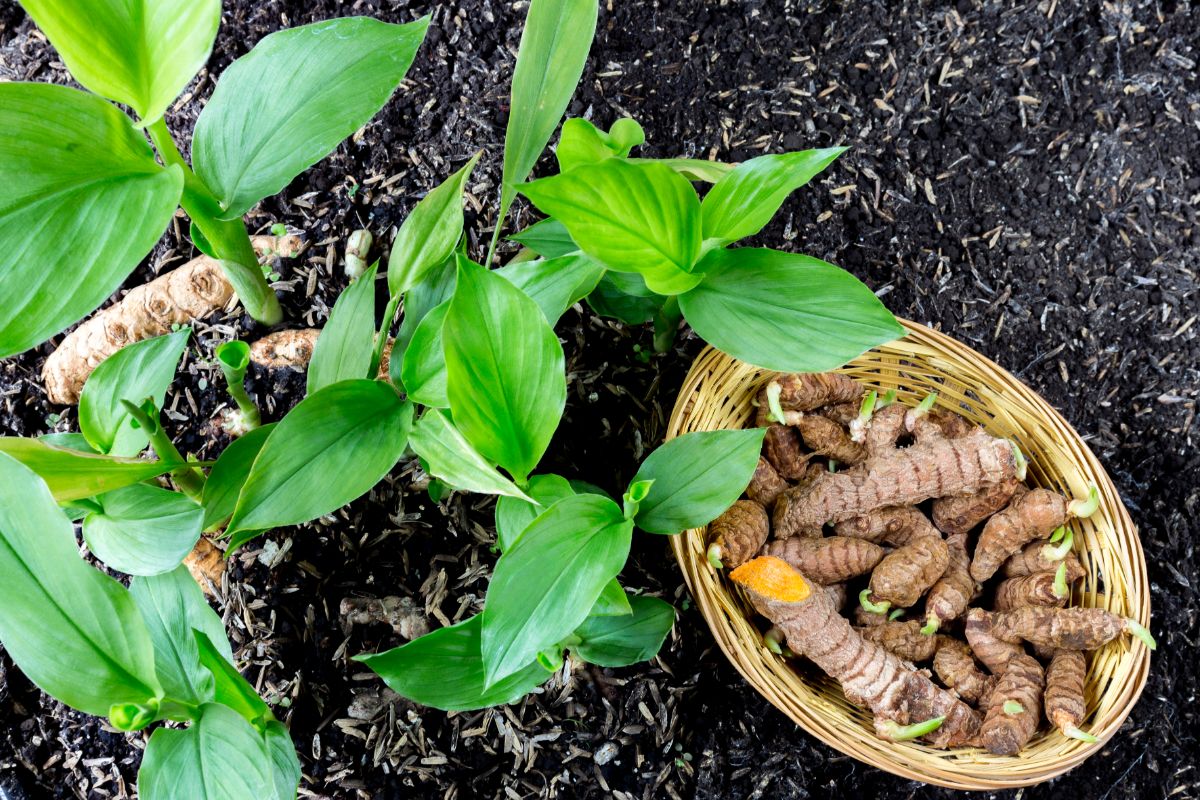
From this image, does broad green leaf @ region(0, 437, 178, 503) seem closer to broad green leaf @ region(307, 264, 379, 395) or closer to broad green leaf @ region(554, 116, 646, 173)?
broad green leaf @ region(307, 264, 379, 395)

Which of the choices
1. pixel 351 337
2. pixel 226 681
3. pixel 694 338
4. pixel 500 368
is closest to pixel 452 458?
pixel 500 368

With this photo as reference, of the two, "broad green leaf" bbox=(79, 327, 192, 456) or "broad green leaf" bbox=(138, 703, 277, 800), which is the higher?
"broad green leaf" bbox=(79, 327, 192, 456)

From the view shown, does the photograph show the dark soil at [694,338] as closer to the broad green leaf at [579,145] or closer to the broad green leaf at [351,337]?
the broad green leaf at [351,337]

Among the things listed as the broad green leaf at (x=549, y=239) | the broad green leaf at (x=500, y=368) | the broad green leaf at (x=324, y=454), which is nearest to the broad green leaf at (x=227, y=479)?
the broad green leaf at (x=324, y=454)

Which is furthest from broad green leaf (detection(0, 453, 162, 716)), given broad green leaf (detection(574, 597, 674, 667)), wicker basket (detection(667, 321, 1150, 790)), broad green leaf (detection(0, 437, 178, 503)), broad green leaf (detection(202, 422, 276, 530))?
wicker basket (detection(667, 321, 1150, 790))

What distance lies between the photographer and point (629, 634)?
1176 millimetres

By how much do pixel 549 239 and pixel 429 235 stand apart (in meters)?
0.19

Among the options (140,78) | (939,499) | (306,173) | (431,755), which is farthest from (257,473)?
(939,499)

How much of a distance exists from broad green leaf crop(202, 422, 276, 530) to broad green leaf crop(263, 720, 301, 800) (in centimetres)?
26

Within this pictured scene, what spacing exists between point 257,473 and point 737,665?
0.65m

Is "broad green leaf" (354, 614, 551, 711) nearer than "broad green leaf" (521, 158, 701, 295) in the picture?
No

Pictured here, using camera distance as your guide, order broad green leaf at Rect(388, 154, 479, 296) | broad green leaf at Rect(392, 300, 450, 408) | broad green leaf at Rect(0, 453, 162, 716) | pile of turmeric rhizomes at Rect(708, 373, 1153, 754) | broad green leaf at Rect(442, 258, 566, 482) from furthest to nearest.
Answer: pile of turmeric rhizomes at Rect(708, 373, 1153, 754) < broad green leaf at Rect(388, 154, 479, 296) < broad green leaf at Rect(392, 300, 450, 408) < broad green leaf at Rect(442, 258, 566, 482) < broad green leaf at Rect(0, 453, 162, 716)

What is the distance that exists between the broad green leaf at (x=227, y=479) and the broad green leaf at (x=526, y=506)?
1.00ft

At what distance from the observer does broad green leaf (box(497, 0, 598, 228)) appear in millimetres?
1052
